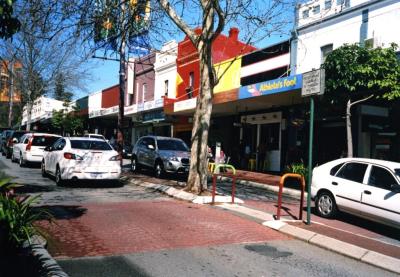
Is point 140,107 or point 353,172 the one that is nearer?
point 353,172

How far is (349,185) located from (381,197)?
0.99 m

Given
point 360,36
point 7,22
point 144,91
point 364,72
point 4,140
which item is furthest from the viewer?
point 144,91

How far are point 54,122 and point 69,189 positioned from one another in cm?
3848

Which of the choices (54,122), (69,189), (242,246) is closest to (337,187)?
(242,246)

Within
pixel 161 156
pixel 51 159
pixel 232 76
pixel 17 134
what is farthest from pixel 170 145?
pixel 17 134

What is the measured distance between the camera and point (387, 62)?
15344 mm

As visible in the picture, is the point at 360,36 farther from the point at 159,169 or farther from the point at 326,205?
the point at 326,205

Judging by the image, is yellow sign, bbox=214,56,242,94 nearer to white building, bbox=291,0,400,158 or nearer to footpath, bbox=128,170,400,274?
white building, bbox=291,0,400,158

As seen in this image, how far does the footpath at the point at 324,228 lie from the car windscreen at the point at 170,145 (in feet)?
13.1

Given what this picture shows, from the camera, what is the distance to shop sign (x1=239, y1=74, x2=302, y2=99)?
17.7 metres

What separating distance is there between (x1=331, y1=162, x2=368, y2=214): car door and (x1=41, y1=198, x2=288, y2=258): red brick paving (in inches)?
90.8

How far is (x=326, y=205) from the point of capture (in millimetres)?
11297

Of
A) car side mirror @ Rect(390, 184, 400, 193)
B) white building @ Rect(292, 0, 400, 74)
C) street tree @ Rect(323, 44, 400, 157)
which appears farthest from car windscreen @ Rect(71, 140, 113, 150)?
car side mirror @ Rect(390, 184, 400, 193)

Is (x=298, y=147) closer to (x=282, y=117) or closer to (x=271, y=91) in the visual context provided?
(x=282, y=117)
